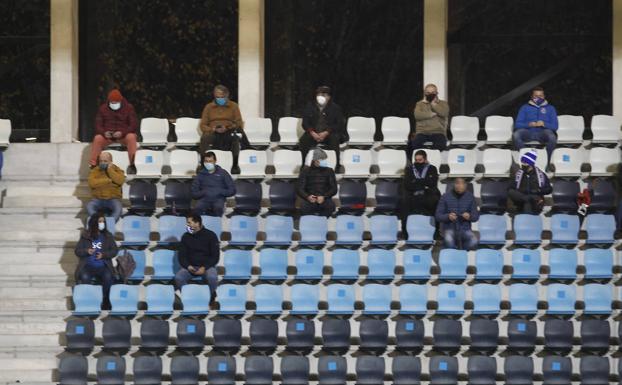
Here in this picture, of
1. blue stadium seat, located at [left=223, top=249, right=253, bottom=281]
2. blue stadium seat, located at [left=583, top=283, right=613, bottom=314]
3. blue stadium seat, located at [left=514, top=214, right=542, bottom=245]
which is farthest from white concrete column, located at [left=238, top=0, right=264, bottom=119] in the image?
blue stadium seat, located at [left=583, top=283, right=613, bottom=314]

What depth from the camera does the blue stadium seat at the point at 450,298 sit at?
19.1 metres

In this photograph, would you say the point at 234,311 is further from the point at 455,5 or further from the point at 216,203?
the point at 455,5

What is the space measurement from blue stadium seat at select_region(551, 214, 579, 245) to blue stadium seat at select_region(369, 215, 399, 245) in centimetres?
195

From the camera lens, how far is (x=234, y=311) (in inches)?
751

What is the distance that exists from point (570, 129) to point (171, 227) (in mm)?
5638

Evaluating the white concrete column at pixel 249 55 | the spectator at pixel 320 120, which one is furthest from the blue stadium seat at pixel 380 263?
the white concrete column at pixel 249 55

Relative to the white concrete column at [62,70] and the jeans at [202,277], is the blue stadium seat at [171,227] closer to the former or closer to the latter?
the jeans at [202,277]

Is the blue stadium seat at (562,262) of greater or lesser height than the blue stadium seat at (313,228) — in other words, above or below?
below

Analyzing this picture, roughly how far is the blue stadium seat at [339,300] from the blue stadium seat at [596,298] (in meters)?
2.79

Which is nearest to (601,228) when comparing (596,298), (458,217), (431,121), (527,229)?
(527,229)

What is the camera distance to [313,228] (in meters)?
20.0

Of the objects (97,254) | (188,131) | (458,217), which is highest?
(188,131)

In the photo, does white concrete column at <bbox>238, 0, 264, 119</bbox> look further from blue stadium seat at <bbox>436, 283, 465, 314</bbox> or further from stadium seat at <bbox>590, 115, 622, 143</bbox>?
blue stadium seat at <bbox>436, 283, 465, 314</bbox>

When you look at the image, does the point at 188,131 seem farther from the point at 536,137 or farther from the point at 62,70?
the point at 536,137
